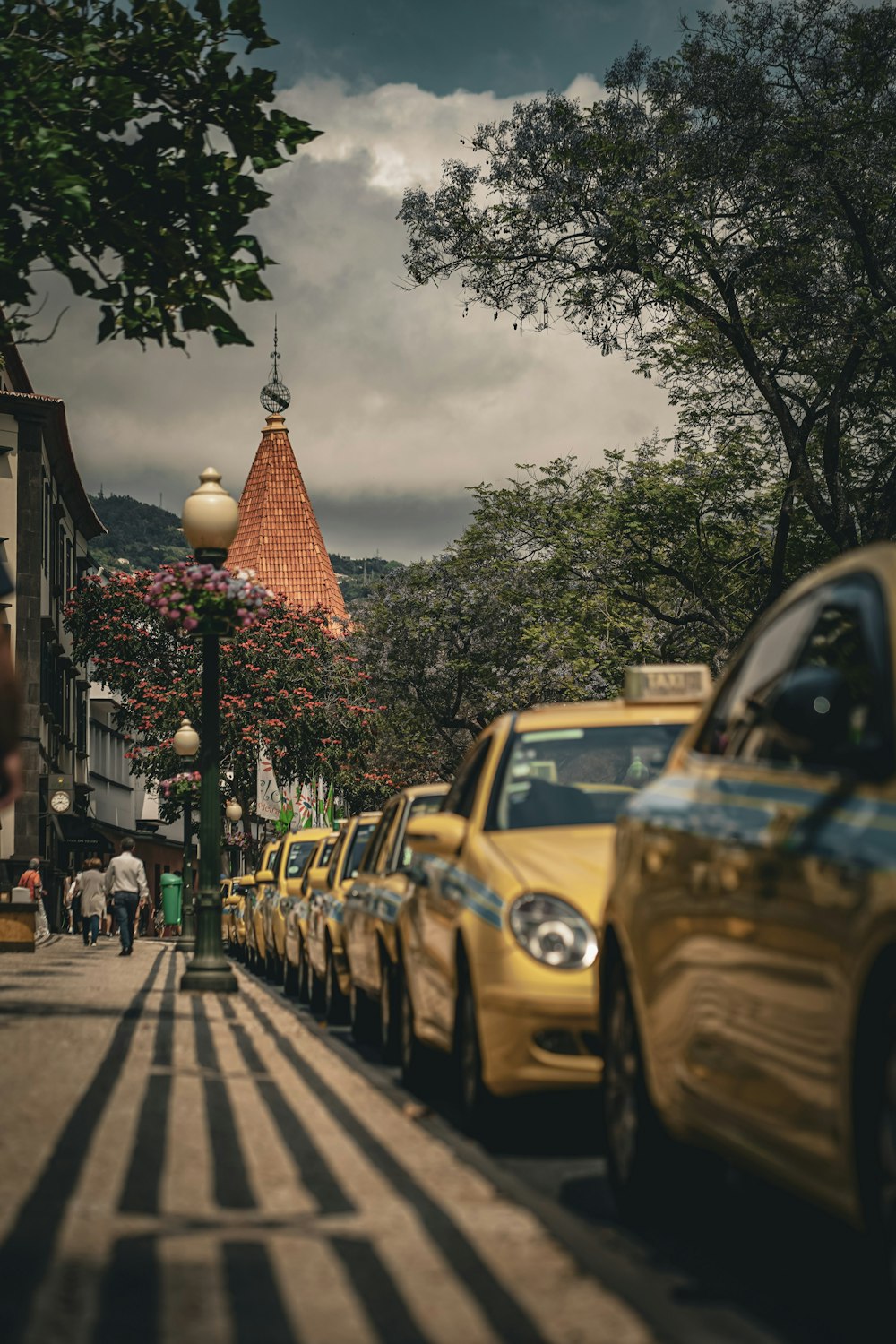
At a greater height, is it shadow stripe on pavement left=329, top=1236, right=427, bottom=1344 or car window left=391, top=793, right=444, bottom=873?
car window left=391, top=793, right=444, bottom=873

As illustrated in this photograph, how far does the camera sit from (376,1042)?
41.4 ft

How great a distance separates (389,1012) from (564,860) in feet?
11.3

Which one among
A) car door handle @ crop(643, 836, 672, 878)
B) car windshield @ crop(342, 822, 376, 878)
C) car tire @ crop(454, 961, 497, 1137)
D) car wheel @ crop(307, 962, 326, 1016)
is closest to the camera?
car door handle @ crop(643, 836, 672, 878)

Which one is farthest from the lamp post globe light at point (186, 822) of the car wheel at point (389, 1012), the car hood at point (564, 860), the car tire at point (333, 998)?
the car hood at point (564, 860)

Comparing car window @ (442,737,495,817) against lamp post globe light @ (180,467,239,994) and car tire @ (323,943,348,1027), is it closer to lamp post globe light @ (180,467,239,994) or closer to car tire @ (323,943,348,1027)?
car tire @ (323,943,348,1027)

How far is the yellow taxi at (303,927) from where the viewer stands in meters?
16.8

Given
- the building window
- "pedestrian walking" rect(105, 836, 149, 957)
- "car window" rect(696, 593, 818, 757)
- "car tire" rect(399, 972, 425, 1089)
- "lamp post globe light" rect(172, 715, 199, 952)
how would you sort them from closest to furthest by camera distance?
"car window" rect(696, 593, 818, 757), "car tire" rect(399, 972, 425, 1089), "pedestrian walking" rect(105, 836, 149, 957), "lamp post globe light" rect(172, 715, 199, 952), the building window

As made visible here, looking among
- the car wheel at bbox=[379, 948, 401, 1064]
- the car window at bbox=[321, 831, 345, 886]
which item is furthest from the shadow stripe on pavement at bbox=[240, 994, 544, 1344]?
the car window at bbox=[321, 831, 345, 886]

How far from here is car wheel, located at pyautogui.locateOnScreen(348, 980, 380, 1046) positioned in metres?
12.5

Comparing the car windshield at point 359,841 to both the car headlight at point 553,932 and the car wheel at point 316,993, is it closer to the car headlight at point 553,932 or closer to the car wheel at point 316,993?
the car wheel at point 316,993

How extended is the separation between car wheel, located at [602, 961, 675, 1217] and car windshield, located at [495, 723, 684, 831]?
2051mm

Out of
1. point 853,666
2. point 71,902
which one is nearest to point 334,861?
point 853,666

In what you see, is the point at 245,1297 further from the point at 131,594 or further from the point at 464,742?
the point at 464,742

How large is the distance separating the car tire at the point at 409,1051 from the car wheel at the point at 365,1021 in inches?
97.4
